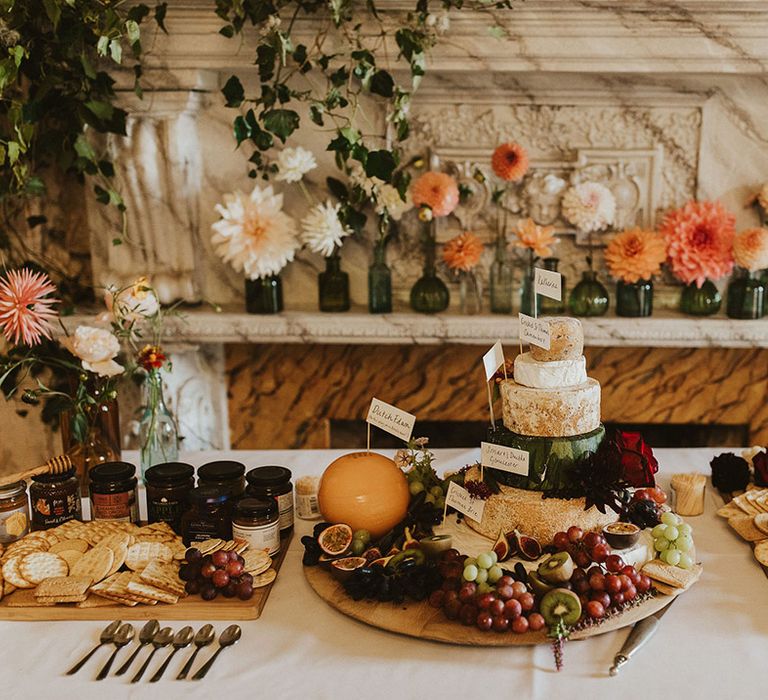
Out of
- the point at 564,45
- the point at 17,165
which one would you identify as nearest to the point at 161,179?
the point at 17,165

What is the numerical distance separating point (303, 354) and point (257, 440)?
37 cm

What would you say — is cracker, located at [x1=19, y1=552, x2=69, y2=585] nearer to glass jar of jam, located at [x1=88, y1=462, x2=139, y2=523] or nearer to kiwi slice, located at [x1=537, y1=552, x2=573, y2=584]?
glass jar of jam, located at [x1=88, y1=462, x2=139, y2=523]

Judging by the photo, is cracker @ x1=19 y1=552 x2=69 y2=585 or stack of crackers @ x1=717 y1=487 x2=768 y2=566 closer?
cracker @ x1=19 y1=552 x2=69 y2=585

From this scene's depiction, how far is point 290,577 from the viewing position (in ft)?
4.36

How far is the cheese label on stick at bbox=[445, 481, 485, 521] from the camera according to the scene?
1311 millimetres

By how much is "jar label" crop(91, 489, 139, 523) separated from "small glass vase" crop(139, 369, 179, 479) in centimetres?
21

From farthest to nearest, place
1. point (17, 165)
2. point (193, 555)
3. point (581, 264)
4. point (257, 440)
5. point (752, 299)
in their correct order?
point (257, 440)
point (581, 264)
point (752, 299)
point (17, 165)
point (193, 555)

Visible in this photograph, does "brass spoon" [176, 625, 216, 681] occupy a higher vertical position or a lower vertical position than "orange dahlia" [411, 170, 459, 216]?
lower

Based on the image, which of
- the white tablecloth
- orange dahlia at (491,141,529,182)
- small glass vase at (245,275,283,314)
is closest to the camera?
the white tablecloth

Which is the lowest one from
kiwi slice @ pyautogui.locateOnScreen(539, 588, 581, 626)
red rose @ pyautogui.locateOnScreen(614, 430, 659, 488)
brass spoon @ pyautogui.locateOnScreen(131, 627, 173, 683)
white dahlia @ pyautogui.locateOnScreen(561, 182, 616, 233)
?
brass spoon @ pyautogui.locateOnScreen(131, 627, 173, 683)

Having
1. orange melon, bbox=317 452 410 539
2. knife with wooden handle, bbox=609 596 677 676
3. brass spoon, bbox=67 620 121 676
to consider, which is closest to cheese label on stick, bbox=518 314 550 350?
orange melon, bbox=317 452 410 539

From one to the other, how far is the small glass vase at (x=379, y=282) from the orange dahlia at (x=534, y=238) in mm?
427

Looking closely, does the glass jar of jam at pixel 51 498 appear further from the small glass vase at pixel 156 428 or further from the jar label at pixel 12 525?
the small glass vase at pixel 156 428

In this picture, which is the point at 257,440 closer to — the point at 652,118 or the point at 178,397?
the point at 178,397
